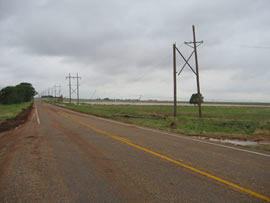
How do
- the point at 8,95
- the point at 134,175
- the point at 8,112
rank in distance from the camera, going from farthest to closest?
1. the point at 8,95
2. the point at 8,112
3. the point at 134,175

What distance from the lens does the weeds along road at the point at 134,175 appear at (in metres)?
4.16

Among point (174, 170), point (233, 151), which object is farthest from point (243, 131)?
point (174, 170)

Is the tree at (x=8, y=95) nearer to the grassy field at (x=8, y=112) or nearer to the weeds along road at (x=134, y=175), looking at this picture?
the grassy field at (x=8, y=112)

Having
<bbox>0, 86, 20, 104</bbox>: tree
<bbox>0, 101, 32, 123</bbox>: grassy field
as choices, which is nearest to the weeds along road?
<bbox>0, 101, 32, 123</bbox>: grassy field

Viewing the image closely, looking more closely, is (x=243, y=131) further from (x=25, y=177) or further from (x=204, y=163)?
(x=25, y=177)

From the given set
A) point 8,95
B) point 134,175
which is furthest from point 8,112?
point 8,95

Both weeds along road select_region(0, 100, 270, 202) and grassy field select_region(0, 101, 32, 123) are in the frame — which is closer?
weeds along road select_region(0, 100, 270, 202)

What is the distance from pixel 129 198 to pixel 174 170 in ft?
6.50

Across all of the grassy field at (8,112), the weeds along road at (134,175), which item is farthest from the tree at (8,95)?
the weeds along road at (134,175)

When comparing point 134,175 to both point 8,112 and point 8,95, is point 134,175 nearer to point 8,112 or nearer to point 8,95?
point 8,112

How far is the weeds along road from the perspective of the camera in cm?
416

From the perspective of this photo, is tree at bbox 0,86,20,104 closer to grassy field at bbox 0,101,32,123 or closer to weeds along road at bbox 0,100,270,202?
grassy field at bbox 0,101,32,123

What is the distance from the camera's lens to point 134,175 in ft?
17.3

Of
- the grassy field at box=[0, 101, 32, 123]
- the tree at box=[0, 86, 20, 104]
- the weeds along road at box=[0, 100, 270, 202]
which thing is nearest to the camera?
the weeds along road at box=[0, 100, 270, 202]
